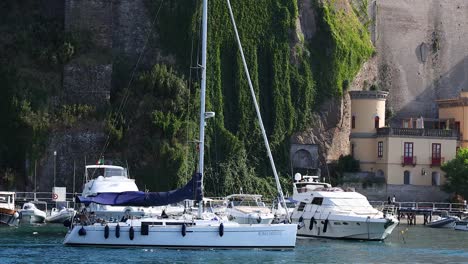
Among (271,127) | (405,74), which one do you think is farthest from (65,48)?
(405,74)

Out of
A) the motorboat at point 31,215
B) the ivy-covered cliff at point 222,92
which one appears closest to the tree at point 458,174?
the ivy-covered cliff at point 222,92

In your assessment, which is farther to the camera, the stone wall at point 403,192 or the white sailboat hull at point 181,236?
the stone wall at point 403,192

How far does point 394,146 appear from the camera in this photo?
88062 mm

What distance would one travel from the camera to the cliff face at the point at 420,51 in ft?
324

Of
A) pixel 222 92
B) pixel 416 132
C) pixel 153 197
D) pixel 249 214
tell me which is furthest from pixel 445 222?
pixel 153 197

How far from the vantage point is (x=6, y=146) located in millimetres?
79000

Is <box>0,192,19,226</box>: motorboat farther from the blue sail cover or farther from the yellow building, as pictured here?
the yellow building

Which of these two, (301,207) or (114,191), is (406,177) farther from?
(114,191)

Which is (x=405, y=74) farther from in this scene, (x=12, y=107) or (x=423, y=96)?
(x=12, y=107)

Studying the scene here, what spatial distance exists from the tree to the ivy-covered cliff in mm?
9567

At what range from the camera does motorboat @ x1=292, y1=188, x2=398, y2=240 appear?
6456 centimetres

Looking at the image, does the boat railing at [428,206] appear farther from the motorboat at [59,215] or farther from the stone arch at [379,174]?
the motorboat at [59,215]

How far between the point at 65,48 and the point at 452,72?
117ft

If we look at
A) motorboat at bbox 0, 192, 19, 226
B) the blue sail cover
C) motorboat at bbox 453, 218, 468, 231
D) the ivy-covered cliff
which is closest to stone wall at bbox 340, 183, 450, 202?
the ivy-covered cliff
